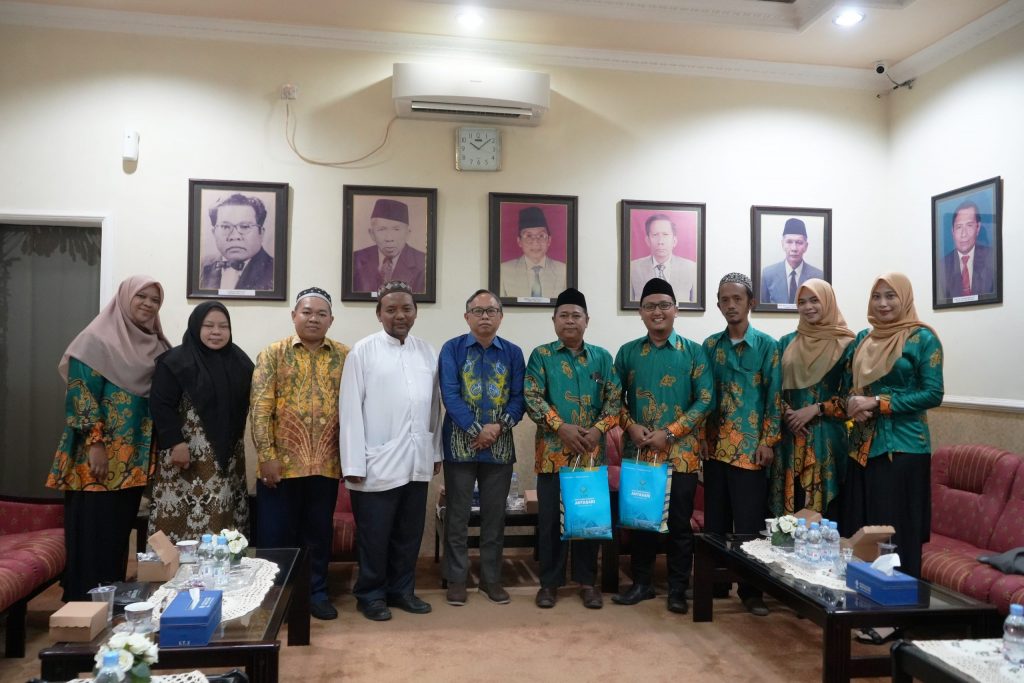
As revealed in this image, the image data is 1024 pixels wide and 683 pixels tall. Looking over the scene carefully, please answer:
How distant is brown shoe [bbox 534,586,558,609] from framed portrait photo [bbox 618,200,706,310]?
6.24 ft

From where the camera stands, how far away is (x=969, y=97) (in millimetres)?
4387

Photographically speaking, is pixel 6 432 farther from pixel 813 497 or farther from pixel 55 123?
pixel 813 497

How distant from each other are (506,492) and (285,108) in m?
2.68

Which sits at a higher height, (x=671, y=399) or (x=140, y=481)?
(x=671, y=399)

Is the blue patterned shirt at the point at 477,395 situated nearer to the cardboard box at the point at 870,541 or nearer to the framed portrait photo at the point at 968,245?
the cardboard box at the point at 870,541

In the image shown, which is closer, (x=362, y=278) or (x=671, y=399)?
(x=671, y=399)

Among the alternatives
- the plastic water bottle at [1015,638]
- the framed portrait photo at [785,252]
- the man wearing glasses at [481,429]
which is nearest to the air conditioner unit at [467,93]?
the man wearing glasses at [481,429]

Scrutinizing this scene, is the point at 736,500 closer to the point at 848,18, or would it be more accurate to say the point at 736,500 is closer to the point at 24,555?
the point at 848,18

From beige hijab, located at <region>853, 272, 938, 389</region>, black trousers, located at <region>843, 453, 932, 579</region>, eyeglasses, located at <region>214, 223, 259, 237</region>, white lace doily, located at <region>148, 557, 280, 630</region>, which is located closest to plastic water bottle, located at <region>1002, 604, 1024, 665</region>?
black trousers, located at <region>843, 453, 932, 579</region>

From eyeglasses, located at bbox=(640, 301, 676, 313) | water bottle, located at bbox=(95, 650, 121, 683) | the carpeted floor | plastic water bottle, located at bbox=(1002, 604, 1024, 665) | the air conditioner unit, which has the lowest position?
the carpeted floor

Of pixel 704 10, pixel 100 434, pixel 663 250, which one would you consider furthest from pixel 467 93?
pixel 100 434

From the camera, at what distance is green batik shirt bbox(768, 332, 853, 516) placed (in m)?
3.49

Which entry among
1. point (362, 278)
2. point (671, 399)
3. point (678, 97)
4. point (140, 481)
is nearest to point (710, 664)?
point (671, 399)

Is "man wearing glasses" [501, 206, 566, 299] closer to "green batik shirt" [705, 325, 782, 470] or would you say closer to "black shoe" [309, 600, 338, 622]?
"green batik shirt" [705, 325, 782, 470]
